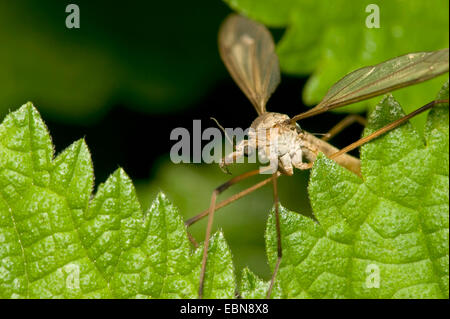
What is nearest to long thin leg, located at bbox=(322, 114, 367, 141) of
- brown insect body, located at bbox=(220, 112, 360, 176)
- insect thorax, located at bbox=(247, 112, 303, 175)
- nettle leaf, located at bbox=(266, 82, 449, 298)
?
brown insect body, located at bbox=(220, 112, 360, 176)

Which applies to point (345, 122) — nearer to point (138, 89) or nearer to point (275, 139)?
point (275, 139)

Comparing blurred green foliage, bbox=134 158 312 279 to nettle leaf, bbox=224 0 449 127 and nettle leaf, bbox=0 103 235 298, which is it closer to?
nettle leaf, bbox=224 0 449 127

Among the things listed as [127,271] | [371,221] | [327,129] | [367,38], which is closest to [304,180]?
[327,129]

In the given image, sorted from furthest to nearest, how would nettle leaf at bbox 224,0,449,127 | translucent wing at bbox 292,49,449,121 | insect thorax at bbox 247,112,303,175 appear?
nettle leaf at bbox 224,0,449,127
insect thorax at bbox 247,112,303,175
translucent wing at bbox 292,49,449,121

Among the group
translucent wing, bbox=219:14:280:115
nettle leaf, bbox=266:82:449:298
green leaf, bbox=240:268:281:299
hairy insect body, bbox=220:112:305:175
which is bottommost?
green leaf, bbox=240:268:281:299

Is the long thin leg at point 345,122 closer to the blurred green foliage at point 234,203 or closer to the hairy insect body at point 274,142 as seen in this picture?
the blurred green foliage at point 234,203

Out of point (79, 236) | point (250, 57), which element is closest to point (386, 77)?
point (250, 57)

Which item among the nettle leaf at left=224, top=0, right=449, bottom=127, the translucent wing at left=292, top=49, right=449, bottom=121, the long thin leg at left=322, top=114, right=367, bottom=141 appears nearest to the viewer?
the translucent wing at left=292, top=49, right=449, bottom=121
